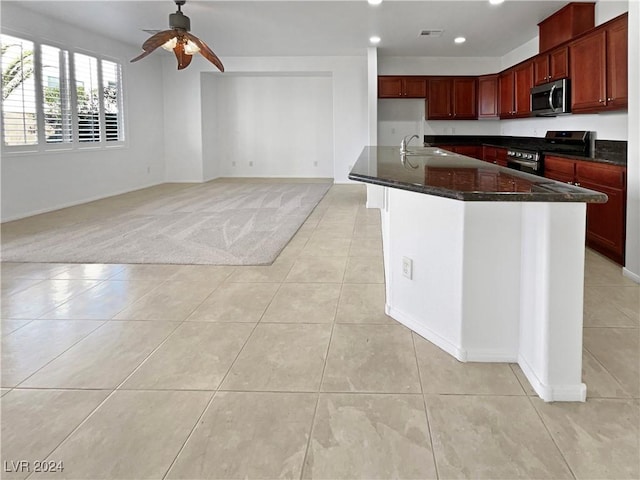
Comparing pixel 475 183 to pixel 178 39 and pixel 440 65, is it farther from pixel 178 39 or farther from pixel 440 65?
pixel 440 65

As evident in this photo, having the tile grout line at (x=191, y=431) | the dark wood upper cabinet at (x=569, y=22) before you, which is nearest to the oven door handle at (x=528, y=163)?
the dark wood upper cabinet at (x=569, y=22)

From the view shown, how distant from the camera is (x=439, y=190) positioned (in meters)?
2.02

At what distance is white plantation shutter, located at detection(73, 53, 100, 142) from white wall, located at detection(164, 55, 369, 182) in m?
2.47

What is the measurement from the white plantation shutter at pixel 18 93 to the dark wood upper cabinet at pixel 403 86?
17.9 ft

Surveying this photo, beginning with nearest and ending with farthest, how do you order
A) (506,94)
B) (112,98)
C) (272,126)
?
1. (506,94)
2. (112,98)
3. (272,126)

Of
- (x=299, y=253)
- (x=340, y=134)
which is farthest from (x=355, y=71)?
(x=299, y=253)

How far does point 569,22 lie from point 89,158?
6.71 m

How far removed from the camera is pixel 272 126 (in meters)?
11.6

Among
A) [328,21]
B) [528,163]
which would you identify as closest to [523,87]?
[528,163]

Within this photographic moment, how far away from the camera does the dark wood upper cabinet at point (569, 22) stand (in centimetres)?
565

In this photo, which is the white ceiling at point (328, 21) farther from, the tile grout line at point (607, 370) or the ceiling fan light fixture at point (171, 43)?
the tile grout line at point (607, 370)

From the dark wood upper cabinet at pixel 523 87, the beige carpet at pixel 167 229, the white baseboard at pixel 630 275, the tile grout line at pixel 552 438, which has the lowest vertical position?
the tile grout line at pixel 552 438

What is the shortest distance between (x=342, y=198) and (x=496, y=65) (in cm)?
399

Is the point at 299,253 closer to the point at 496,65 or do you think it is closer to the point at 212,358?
the point at 212,358
